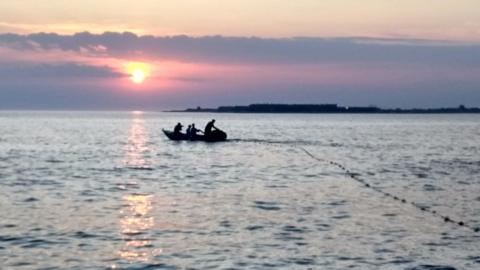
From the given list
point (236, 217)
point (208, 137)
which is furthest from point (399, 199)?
point (208, 137)

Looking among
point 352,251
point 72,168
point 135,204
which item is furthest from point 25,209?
point 72,168

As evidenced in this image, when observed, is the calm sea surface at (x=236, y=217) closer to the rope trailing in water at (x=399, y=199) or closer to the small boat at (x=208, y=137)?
the rope trailing in water at (x=399, y=199)

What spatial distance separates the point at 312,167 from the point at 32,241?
94.9ft

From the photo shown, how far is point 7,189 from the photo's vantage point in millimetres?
32406

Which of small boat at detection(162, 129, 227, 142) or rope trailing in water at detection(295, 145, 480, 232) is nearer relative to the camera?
rope trailing in water at detection(295, 145, 480, 232)

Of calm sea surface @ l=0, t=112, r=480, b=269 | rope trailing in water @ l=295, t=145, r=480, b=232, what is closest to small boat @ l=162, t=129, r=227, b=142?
rope trailing in water @ l=295, t=145, r=480, b=232

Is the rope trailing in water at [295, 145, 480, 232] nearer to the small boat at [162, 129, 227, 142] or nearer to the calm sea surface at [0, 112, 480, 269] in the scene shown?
the calm sea surface at [0, 112, 480, 269]

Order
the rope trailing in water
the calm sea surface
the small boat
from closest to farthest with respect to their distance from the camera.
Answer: the calm sea surface < the rope trailing in water < the small boat

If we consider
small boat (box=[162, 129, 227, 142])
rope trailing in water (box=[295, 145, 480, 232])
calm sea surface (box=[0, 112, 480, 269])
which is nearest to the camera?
calm sea surface (box=[0, 112, 480, 269])

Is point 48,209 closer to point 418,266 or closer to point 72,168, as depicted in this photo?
point 418,266

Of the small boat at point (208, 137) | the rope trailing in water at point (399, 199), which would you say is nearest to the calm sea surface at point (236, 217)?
the rope trailing in water at point (399, 199)

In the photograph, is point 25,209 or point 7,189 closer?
point 25,209

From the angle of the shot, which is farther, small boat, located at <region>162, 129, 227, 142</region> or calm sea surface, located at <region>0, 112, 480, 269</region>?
small boat, located at <region>162, 129, 227, 142</region>

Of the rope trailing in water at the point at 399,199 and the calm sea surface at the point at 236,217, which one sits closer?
the calm sea surface at the point at 236,217
